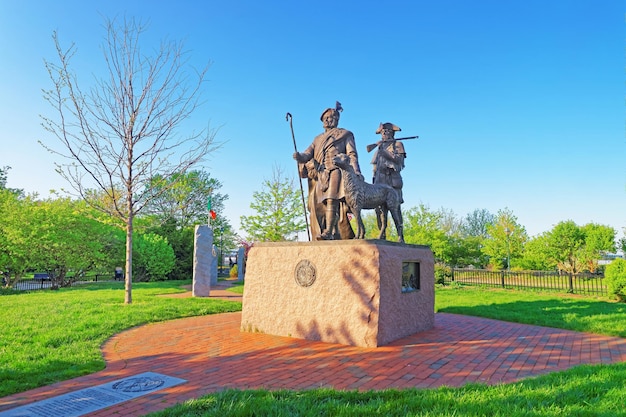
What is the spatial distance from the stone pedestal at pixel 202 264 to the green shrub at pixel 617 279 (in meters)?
12.7

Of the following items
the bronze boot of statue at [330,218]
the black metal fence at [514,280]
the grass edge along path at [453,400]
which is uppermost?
the bronze boot of statue at [330,218]

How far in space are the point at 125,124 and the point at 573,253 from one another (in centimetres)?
2706

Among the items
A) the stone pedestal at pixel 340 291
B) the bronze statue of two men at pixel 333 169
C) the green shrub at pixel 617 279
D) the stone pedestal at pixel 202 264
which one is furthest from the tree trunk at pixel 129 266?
the green shrub at pixel 617 279

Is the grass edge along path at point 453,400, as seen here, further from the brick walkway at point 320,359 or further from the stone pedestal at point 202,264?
the stone pedestal at point 202,264

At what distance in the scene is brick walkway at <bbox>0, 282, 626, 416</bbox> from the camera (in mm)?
3783

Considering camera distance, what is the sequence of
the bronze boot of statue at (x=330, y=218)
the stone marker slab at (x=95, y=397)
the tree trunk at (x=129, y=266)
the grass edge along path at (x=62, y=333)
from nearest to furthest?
the stone marker slab at (x=95, y=397)
the grass edge along path at (x=62, y=333)
the bronze boot of statue at (x=330, y=218)
the tree trunk at (x=129, y=266)

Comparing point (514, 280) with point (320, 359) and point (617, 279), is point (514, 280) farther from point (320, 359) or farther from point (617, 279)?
point (320, 359)

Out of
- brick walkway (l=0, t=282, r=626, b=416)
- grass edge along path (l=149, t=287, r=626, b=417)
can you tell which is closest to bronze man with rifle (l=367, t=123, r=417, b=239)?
brick walkway (l=0, t=282, r=626, b=416)

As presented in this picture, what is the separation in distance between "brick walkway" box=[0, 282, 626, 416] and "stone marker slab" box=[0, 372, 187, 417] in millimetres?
125

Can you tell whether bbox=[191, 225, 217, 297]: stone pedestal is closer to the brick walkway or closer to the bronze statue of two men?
the brick walkway

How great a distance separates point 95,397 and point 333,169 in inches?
173

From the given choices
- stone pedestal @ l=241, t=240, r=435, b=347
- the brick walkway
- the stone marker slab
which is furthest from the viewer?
stone pedestal @ l=241, t=240, r=435, b=347

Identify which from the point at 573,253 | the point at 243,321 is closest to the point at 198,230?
the point at 243,321

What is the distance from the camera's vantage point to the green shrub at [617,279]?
1167 cm
